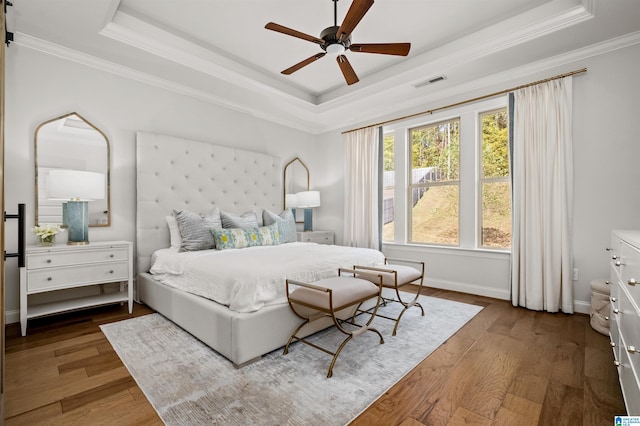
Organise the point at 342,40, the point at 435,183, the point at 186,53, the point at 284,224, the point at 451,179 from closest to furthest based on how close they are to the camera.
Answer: the point at 342,40, the point at 186,53, the point at 284,224, the point at 451,179, the point at 435,183

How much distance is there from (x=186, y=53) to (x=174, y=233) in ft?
6.29

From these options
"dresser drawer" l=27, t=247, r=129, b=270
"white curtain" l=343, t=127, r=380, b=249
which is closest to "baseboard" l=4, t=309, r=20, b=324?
"dresser drawer" l=27, t=247, r=129, b=270

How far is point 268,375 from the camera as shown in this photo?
1943 millimetres

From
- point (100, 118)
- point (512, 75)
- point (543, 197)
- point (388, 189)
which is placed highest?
point (512, 75)

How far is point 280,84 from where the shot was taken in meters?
4.23

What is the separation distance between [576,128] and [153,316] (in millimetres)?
4566

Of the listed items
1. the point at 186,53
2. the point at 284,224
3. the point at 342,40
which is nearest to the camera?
the point at 342,40

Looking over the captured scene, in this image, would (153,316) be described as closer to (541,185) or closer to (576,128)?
(541,185)

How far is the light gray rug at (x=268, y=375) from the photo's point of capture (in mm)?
1596

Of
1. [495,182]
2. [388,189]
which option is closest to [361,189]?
[388,189]

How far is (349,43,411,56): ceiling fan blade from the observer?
8.06 feet

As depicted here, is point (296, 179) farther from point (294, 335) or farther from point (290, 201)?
point (294, 335)

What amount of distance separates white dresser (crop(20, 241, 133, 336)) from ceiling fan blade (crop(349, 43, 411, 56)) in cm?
277

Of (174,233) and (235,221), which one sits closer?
(174,233)
